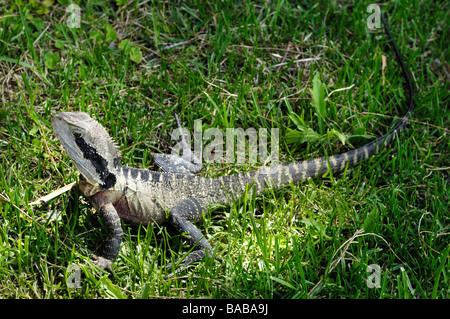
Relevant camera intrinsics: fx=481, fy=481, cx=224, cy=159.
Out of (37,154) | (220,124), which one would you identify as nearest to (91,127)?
(37,154)

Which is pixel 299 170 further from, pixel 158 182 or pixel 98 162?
pixel 98 162

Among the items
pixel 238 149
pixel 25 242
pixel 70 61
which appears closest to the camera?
pixel 25 242

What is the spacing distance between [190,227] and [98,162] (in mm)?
872

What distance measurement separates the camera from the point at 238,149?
452 centimetres

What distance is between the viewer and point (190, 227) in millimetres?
3803

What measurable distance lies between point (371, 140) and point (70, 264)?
9.75ft

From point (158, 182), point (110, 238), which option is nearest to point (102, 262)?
point (110, 238)

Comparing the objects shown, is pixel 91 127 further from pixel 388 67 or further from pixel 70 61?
pixel 388 67

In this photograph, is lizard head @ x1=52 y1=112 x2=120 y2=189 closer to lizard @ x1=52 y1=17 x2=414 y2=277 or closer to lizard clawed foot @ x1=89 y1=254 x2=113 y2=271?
lizard @ x1=52 y1=17 x2=414 y2=277

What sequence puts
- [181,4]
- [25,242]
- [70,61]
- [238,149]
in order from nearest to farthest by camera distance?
1. [25,242]
2. [238,149]
3. [70,61]
4. [181,4]

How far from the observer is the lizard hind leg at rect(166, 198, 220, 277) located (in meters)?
3.67

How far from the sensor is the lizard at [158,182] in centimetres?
356

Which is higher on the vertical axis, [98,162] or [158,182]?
[98,162]

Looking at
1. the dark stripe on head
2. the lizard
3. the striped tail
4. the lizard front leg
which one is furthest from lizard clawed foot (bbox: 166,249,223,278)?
the dark stripe on head
